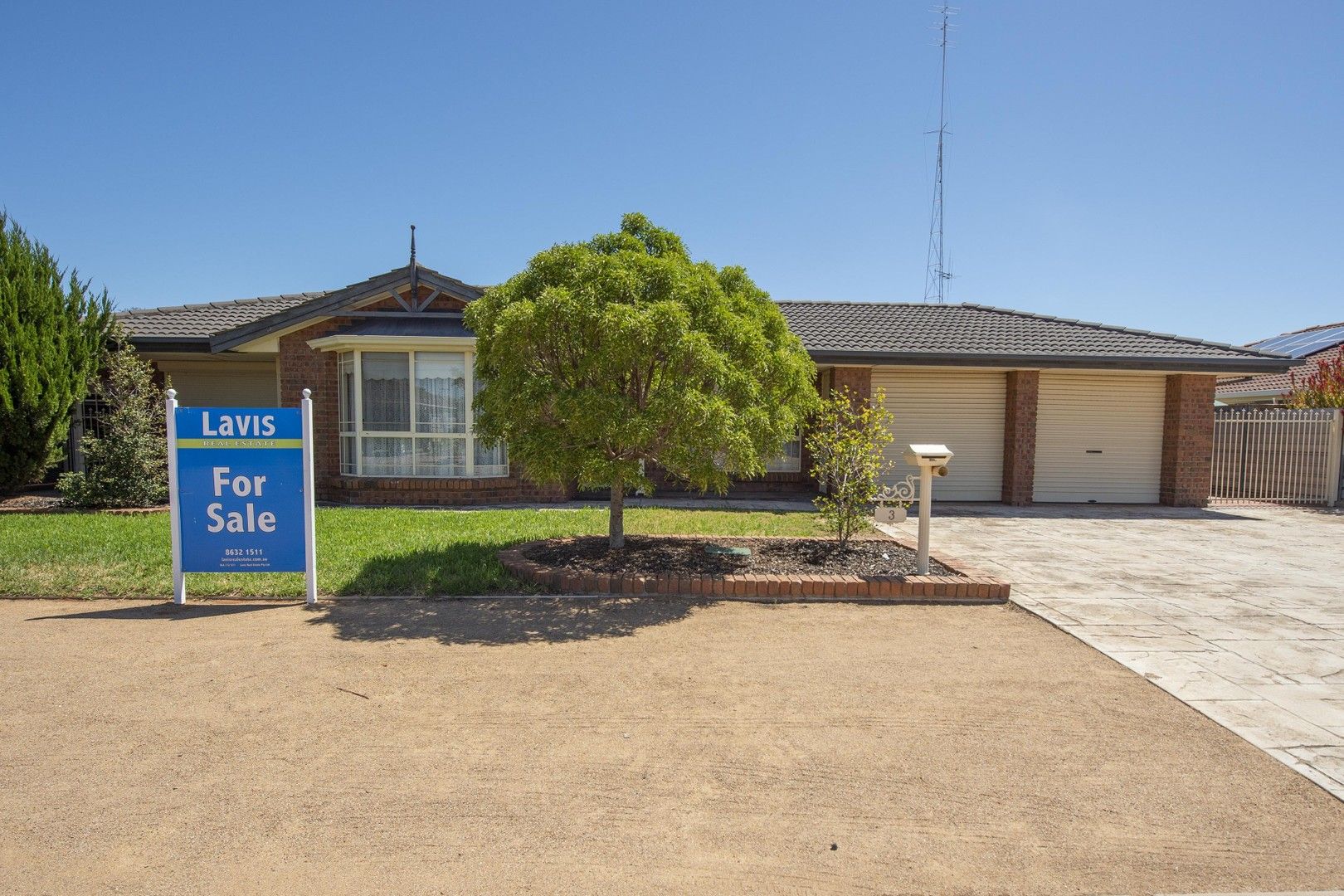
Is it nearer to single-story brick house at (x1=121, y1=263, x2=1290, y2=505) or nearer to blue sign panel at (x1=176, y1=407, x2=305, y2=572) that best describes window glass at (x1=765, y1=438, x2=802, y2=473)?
single-story brick house at (x1=121, y1=263, x2=1290, y2=505)

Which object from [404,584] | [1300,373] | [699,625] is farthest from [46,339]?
[1300,373]

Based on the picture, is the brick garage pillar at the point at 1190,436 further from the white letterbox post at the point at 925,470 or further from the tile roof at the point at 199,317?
the tile roof at the point at 199,317

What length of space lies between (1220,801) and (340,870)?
3804mm

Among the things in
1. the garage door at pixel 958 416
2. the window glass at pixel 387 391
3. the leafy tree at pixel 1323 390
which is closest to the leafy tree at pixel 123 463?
the window glass at pixel 387 391

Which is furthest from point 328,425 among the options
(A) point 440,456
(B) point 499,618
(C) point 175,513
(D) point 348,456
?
(B) point 499,618

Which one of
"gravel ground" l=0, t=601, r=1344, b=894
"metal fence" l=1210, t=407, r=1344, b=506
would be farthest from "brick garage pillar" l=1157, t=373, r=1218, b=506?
"gravel ground" l=0, t=601, r=1344, b=894

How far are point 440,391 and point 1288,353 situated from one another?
856 inches

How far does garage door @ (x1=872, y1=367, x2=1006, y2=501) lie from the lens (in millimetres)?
14508

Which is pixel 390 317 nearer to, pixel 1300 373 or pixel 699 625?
pixel 699 625

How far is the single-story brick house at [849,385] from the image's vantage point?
12133 millimetres

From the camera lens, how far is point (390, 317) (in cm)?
1251

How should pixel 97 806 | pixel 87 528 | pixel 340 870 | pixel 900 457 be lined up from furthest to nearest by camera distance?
pixel 900 457
pixel 87 528
pixel 97 806
pixel 340 870

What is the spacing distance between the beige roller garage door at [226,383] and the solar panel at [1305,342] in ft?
86.4

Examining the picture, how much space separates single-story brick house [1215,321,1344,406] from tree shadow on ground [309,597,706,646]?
18605 millimetres
